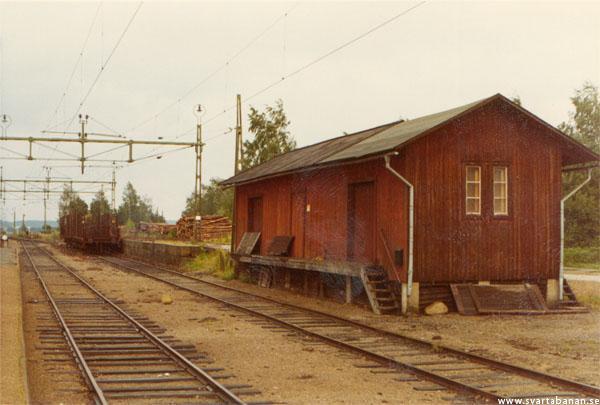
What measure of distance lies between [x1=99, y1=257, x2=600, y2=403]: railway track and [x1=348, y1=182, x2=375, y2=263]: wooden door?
2.32m

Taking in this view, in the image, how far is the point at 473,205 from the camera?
15703mm

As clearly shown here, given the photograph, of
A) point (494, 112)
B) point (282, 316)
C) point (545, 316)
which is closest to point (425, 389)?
point (282, 316)

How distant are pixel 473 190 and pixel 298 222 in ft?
21.1

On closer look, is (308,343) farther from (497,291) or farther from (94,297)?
(94,297)

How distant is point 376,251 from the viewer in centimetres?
1628

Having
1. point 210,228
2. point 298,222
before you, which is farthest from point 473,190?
point 210,228

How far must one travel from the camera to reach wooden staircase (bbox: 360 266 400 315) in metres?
14.9

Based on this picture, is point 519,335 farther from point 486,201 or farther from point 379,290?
point 486,201

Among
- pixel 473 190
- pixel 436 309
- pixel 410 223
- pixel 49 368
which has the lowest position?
pixel 49 368

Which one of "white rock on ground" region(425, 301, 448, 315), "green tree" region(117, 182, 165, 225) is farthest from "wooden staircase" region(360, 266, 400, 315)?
"green tree" region(117, 182, 165, 225)

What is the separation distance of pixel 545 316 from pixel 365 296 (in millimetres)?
4114

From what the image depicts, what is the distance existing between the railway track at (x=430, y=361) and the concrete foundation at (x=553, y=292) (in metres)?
5.59

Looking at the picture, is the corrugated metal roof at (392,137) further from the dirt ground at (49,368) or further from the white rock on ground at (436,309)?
the dirt ground at (49,368)

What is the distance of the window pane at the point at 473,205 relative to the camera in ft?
51.3
